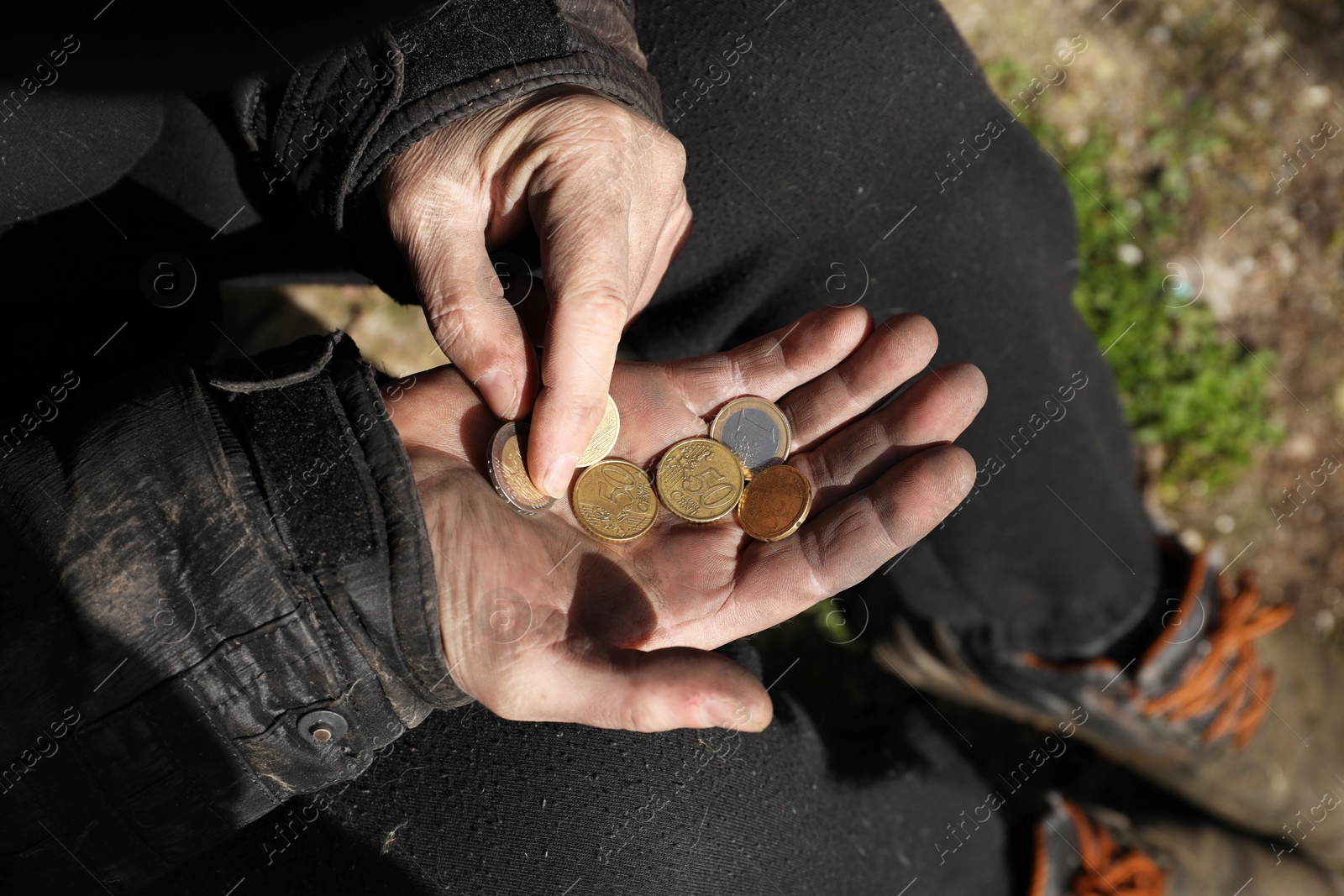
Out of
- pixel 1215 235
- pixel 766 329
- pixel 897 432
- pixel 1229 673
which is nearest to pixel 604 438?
pixel 766 329

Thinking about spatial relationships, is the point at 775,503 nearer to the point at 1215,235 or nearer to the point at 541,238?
the point at 541,238

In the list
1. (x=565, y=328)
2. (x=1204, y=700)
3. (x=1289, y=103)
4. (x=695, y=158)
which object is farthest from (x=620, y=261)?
(x=1289, y=103)

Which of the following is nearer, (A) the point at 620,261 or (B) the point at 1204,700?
(A) the point at 620,261

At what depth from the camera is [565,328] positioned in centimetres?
189

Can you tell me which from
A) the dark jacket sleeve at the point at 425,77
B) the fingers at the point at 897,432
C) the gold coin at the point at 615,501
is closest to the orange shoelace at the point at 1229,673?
the fingers at the point at 897,432

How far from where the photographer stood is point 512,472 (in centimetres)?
200

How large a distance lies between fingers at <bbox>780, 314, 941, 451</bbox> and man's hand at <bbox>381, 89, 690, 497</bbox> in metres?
0.58

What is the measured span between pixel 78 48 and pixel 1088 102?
428cm

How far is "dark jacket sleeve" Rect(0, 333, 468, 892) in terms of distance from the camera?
5.02 feet

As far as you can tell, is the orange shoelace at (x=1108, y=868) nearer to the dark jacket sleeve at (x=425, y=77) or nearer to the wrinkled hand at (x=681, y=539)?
the wrinkled hand at (x=681, y=539)

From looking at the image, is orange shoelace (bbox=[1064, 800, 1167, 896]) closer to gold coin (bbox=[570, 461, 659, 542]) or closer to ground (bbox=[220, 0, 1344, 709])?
ground (bbox=[220, 0, 1344, 709])

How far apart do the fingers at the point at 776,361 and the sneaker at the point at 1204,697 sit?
4.74 ft

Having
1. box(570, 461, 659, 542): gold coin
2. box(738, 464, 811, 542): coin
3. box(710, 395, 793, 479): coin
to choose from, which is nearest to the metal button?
box(570, 461, 659, 542): gold coin

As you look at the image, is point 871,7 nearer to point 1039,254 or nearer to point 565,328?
point 1039,254
